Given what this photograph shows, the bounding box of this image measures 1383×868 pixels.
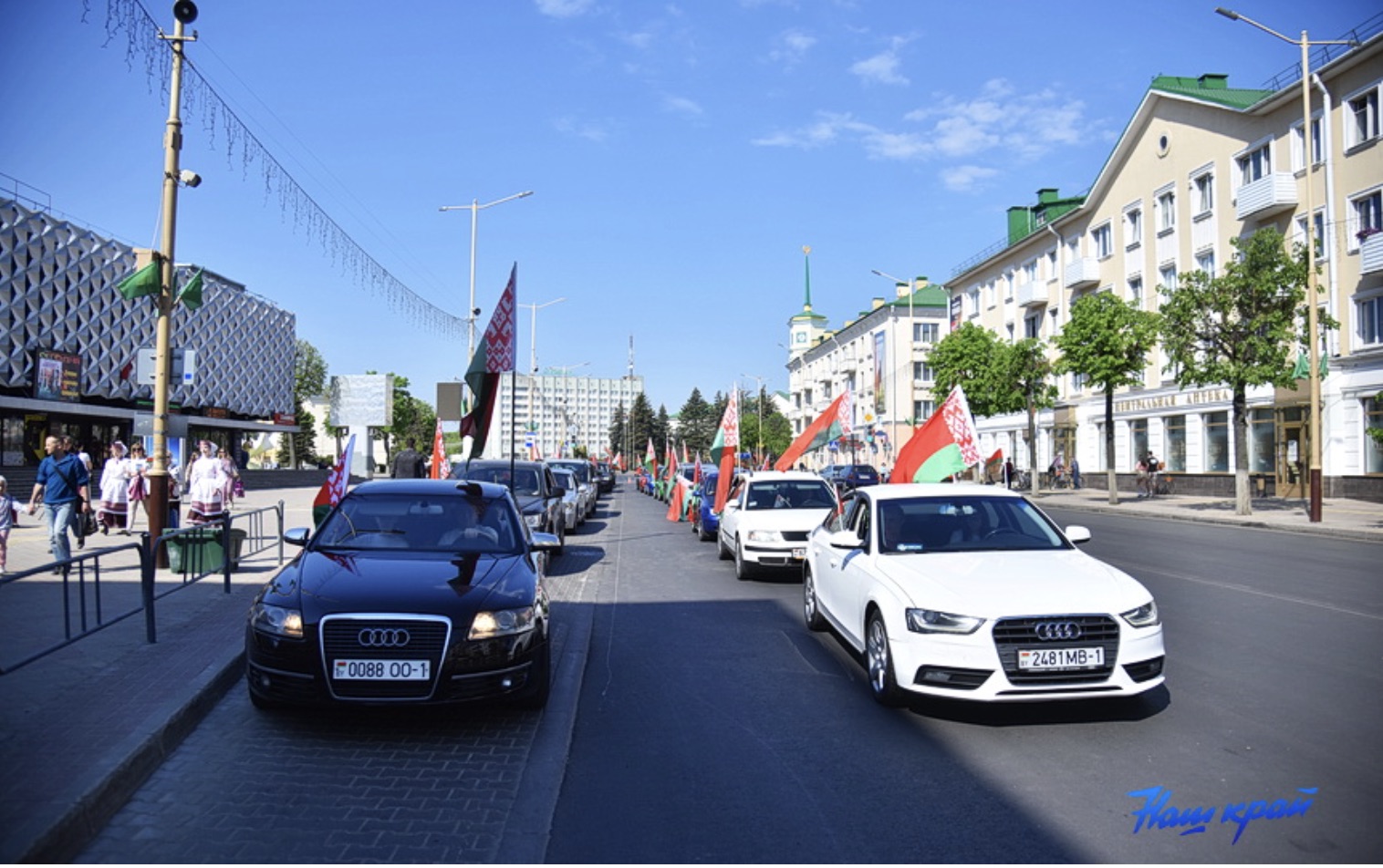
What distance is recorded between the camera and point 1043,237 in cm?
4931

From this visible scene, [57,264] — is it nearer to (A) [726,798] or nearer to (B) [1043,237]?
(B) [1043,237]

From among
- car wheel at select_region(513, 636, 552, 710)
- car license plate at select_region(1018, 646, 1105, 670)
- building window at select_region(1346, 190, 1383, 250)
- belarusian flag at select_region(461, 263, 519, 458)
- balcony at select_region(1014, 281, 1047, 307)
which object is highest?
balcony at select_region(1014, 281, 1047, 307)

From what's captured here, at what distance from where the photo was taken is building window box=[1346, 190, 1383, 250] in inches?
1081

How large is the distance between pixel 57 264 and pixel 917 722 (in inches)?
2149

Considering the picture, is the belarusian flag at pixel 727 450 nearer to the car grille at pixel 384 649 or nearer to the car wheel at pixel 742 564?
the car wheel at pixel 742 564

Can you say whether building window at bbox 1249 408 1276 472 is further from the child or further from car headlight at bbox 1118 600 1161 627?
the child

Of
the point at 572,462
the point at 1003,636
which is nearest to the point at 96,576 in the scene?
the point at 1003,636

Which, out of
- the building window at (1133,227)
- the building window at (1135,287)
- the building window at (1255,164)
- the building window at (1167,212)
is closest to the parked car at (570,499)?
the building window at (1255,164)

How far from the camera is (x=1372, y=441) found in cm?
2769

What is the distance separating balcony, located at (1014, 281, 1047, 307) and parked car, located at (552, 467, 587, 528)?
32688 mm

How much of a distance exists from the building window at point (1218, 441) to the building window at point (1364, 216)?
317 inches

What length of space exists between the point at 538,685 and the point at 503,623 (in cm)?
55

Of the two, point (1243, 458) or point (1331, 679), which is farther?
point (1243, 458)

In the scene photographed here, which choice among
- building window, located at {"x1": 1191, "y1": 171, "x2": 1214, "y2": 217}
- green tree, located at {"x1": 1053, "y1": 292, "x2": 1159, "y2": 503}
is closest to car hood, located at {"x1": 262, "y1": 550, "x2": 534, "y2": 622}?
green tree, located at {"x1": 1053, "y1": 292, "x2": 1159, "y2": 503}
